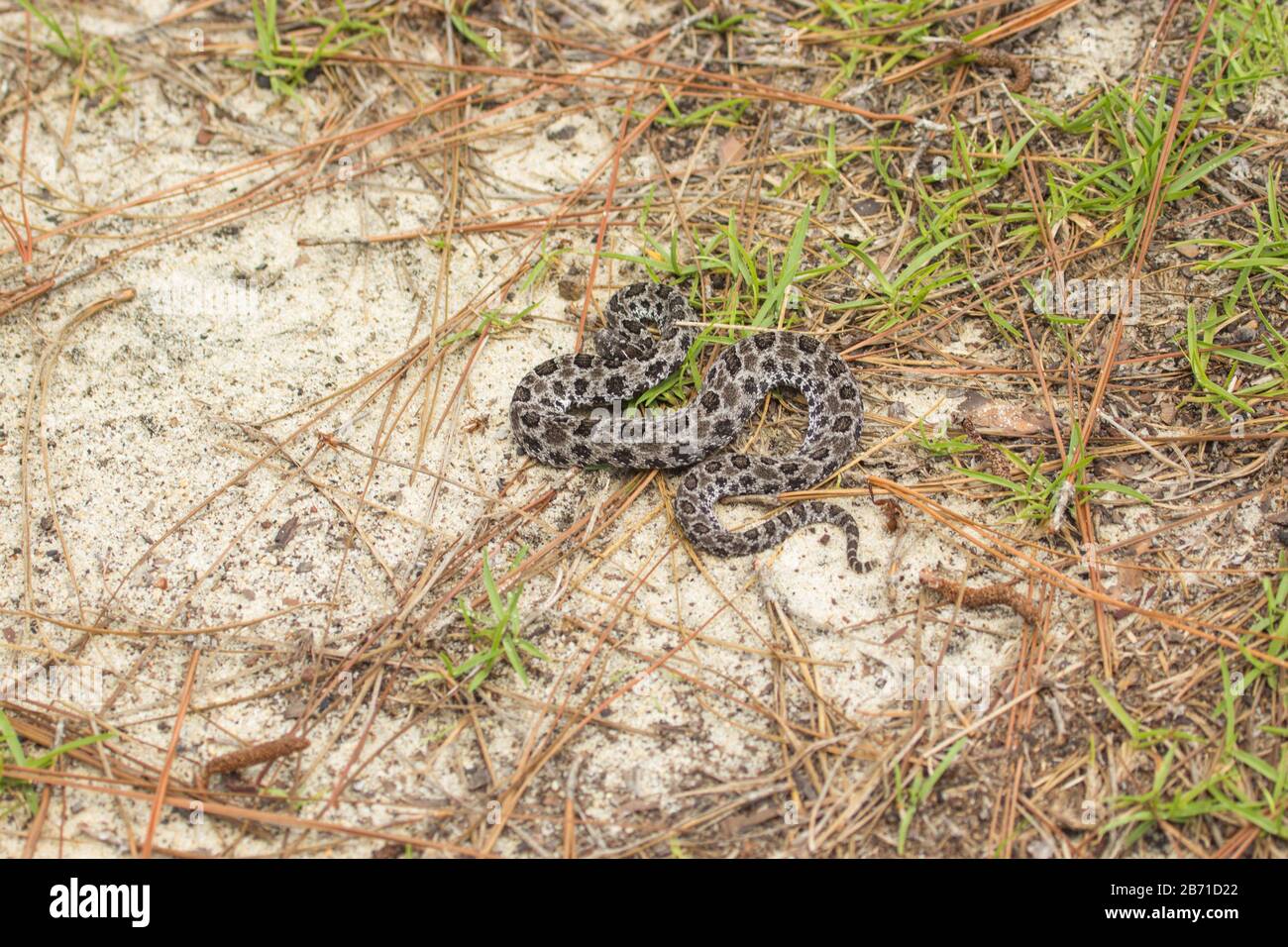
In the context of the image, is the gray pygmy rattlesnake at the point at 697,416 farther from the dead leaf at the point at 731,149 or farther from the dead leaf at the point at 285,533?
the dead leaf at the point at 285,533

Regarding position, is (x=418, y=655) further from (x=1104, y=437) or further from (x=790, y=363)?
(x=1104, y=437)

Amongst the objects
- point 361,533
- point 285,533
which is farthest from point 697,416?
point 285,533

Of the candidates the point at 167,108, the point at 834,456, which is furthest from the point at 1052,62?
the point at 167,108

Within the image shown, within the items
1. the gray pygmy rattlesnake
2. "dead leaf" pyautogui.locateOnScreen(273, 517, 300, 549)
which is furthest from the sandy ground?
the gray pygmy rattlesnake

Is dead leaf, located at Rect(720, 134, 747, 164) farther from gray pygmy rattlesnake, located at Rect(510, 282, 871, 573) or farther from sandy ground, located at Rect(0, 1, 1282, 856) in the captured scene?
gray pygmy rattlesnake, located at Rect(510, 282, 871, 573)

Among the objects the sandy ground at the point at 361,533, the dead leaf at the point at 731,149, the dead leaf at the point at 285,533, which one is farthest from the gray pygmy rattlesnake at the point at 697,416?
the dead leaf at the point at 285,533
